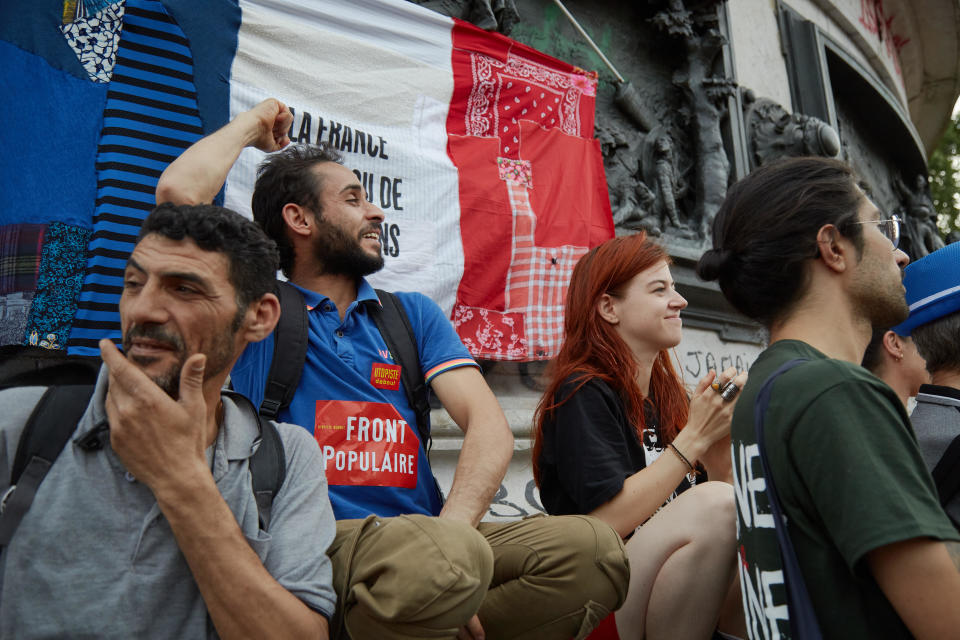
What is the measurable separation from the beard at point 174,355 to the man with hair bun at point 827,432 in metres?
1.09

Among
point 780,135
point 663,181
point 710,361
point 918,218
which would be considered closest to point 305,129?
point 663,181

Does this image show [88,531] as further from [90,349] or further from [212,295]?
[90,349]

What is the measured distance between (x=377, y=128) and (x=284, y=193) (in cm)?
100

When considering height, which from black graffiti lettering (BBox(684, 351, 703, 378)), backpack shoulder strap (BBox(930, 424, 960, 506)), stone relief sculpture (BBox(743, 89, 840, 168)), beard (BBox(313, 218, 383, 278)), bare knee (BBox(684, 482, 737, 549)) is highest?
stone relief sculpture (BBox(743, 89, 840, 168))

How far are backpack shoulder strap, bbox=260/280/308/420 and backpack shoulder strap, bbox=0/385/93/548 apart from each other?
0.73 meters

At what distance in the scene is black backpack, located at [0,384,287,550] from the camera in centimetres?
129

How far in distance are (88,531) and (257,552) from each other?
298 mm

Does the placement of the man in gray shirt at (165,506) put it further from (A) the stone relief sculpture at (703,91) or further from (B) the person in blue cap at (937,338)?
(A) the stone relief sculpture at (703,91)

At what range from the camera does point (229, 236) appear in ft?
5.41

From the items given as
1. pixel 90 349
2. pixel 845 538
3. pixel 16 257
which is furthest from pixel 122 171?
pixel 845 538

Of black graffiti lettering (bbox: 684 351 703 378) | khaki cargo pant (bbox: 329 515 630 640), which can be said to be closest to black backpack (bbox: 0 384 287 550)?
khaki cargo pant (bbox: 329 515 630 640)

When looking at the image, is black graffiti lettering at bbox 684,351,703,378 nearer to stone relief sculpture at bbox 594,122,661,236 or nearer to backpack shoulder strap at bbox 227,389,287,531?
stone relief sculpture at bbox 594,122,661,236

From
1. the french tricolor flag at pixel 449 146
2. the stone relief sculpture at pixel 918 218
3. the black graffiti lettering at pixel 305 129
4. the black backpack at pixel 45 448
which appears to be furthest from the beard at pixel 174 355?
the stone relief sculpture at pixel 918 218

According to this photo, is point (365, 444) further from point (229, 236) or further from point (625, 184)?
point (625, 184)
